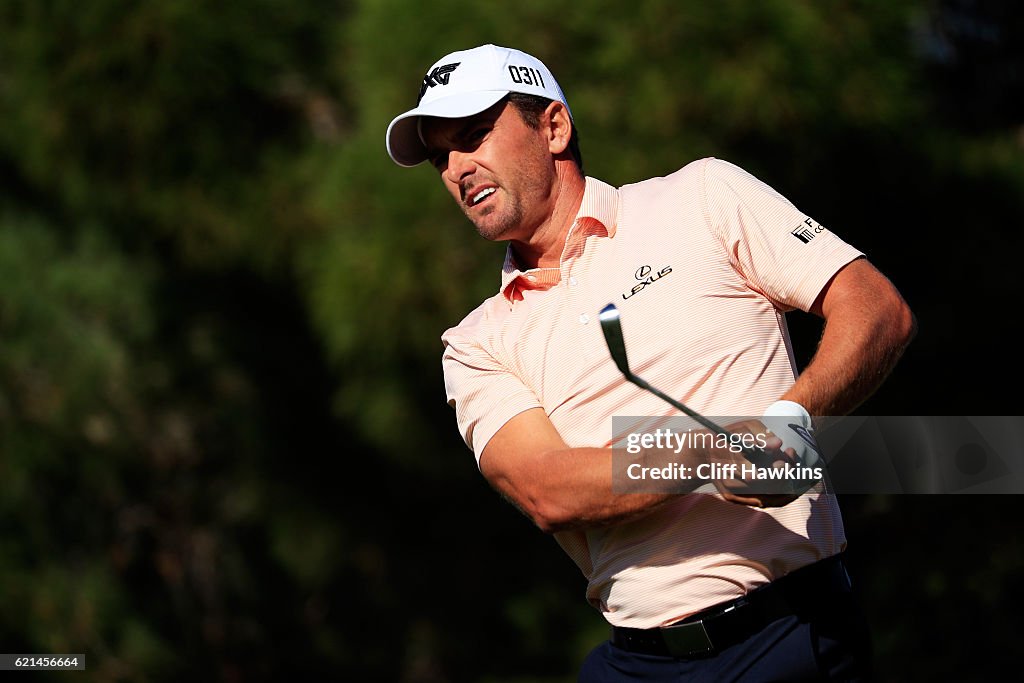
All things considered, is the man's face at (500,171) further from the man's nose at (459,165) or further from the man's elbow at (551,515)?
the man's elbow at (551,515)

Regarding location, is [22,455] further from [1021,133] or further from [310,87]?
[1021,133]

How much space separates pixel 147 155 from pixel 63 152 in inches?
14.9

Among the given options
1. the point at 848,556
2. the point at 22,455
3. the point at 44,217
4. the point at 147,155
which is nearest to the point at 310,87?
the point at 147,155

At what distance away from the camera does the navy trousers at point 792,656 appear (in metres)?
1.49

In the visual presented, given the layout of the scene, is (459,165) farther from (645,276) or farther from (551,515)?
(551,515)

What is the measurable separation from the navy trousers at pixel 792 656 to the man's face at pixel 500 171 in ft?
2.06

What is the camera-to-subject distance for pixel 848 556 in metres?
5.18

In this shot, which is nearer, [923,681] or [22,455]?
[923,681]

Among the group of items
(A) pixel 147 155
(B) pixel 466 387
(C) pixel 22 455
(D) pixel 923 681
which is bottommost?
(D) pixel 923 681

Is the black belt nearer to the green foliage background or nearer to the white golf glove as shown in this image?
the white golf glove

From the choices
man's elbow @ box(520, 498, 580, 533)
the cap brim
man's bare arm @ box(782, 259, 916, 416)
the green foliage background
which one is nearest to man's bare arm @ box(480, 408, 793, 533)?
man's elbow @ box(520, 498, 580, 533)

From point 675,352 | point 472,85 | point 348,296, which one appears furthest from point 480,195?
point 348,296

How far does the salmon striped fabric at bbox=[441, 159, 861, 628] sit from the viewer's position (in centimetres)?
151

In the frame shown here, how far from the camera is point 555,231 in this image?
1804mm
